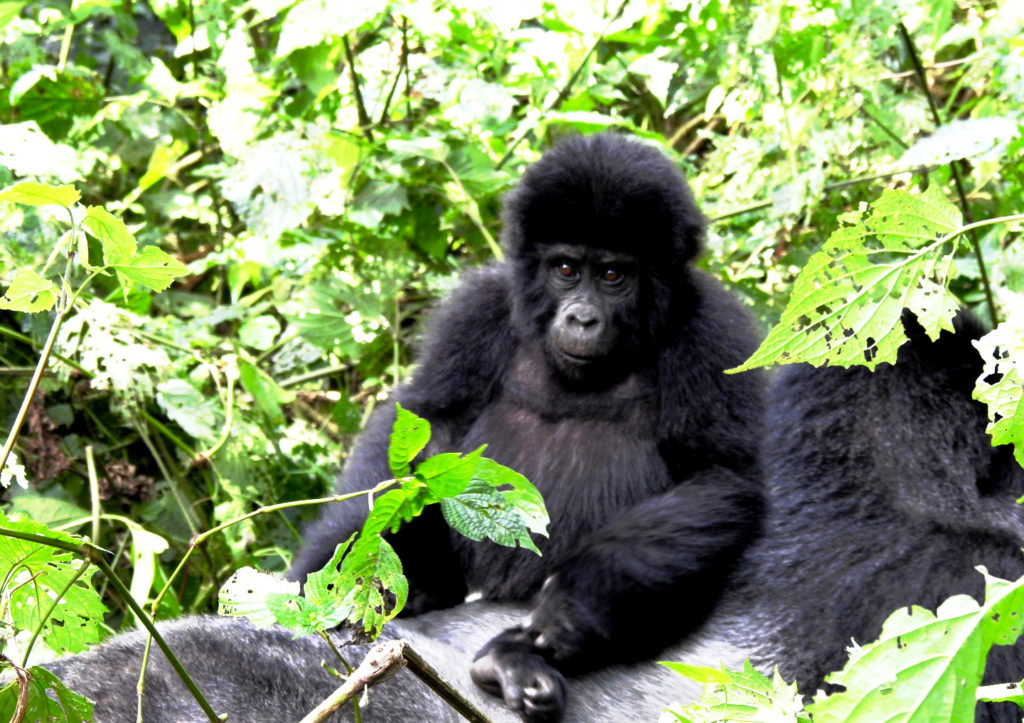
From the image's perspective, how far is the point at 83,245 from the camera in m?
1.36

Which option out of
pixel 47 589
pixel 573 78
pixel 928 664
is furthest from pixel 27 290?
pixel 573 78

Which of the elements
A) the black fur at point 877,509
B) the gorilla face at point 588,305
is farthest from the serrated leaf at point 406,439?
the gorilla face at point 588,305

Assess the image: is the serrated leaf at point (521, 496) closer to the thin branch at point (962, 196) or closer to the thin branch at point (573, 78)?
the thin branch at point (962, 196)

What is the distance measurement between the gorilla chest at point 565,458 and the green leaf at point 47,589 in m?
0.79

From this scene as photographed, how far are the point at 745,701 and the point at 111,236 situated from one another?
85cm

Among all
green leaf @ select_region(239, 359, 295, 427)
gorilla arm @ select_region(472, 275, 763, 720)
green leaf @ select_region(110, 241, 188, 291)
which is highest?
green leaf @ select_region(110, 241, 188, 291)

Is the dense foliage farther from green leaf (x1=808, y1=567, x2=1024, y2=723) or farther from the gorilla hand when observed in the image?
green leaf (x1=808, y1=567, x2=1024, y2=723)

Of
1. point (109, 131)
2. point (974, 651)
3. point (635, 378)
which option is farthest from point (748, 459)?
point (109, 131)

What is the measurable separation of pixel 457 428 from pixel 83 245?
3.69 ft

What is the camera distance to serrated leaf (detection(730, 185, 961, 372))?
3.78ft

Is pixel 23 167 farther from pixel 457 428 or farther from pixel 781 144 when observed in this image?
pixel 781 144

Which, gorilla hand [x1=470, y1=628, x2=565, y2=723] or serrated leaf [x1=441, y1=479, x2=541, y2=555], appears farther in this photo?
gorilla hand [x1=470, y1=628, x2=565, y2=723]

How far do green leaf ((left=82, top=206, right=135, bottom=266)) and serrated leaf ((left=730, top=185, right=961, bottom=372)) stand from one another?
71cm

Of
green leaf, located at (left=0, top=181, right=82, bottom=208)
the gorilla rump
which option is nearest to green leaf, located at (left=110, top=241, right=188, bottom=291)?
green leaf, located at (left=0, top=181, right=82, bottom=208)
